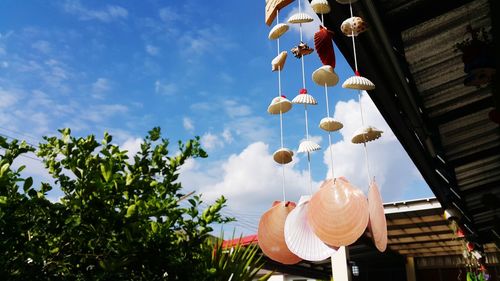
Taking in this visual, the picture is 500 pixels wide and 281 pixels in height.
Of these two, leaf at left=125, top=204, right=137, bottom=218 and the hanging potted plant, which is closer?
leaf at left=125, top=204, right=137, bottom=218

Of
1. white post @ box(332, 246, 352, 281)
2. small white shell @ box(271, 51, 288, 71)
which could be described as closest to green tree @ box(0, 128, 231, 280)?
small white shell @ box(271, 51, 288, 71)

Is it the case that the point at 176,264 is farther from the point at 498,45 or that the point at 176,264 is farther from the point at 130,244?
the point at 498,45

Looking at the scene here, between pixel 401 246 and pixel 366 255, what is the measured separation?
5.91ft

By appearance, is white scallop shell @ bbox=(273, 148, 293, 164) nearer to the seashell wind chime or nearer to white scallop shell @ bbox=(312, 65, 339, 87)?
the seashell wind chime

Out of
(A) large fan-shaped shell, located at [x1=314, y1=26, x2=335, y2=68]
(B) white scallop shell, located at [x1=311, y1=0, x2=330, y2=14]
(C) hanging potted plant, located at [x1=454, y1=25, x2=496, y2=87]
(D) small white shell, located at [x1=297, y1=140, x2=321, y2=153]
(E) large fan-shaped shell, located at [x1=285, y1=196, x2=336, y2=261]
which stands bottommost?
(E) large fan-shaped shell, located at [x1=285, y1=196, x2=336, y2=261]

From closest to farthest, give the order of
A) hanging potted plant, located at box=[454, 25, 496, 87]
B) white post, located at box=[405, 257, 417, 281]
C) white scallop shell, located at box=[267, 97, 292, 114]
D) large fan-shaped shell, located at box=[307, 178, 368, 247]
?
large fan-shaped shell, located at box=[307, 178, 368, 247], white scallop shell, located at box=[267, 97, 292, 114], hanging potted plant, located at box=[454, 25, 496, 87], white post, located at box=[405, 257, 417, 281]

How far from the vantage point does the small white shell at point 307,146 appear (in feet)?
5.21

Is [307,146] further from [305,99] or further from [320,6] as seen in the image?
[320,6]

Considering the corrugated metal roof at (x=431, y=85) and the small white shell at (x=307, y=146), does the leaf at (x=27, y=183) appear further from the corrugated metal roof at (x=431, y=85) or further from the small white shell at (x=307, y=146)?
the corrugated metal roof at (x=431, y=85)

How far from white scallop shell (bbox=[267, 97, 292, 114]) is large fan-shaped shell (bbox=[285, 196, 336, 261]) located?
0.40 meters

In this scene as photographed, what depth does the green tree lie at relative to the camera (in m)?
1.35

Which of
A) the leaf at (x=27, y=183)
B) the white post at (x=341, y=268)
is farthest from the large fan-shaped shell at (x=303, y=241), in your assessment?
the white post at (x=341, y=268)

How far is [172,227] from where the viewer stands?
1.55 metres

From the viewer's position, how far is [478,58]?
7.22 ft
